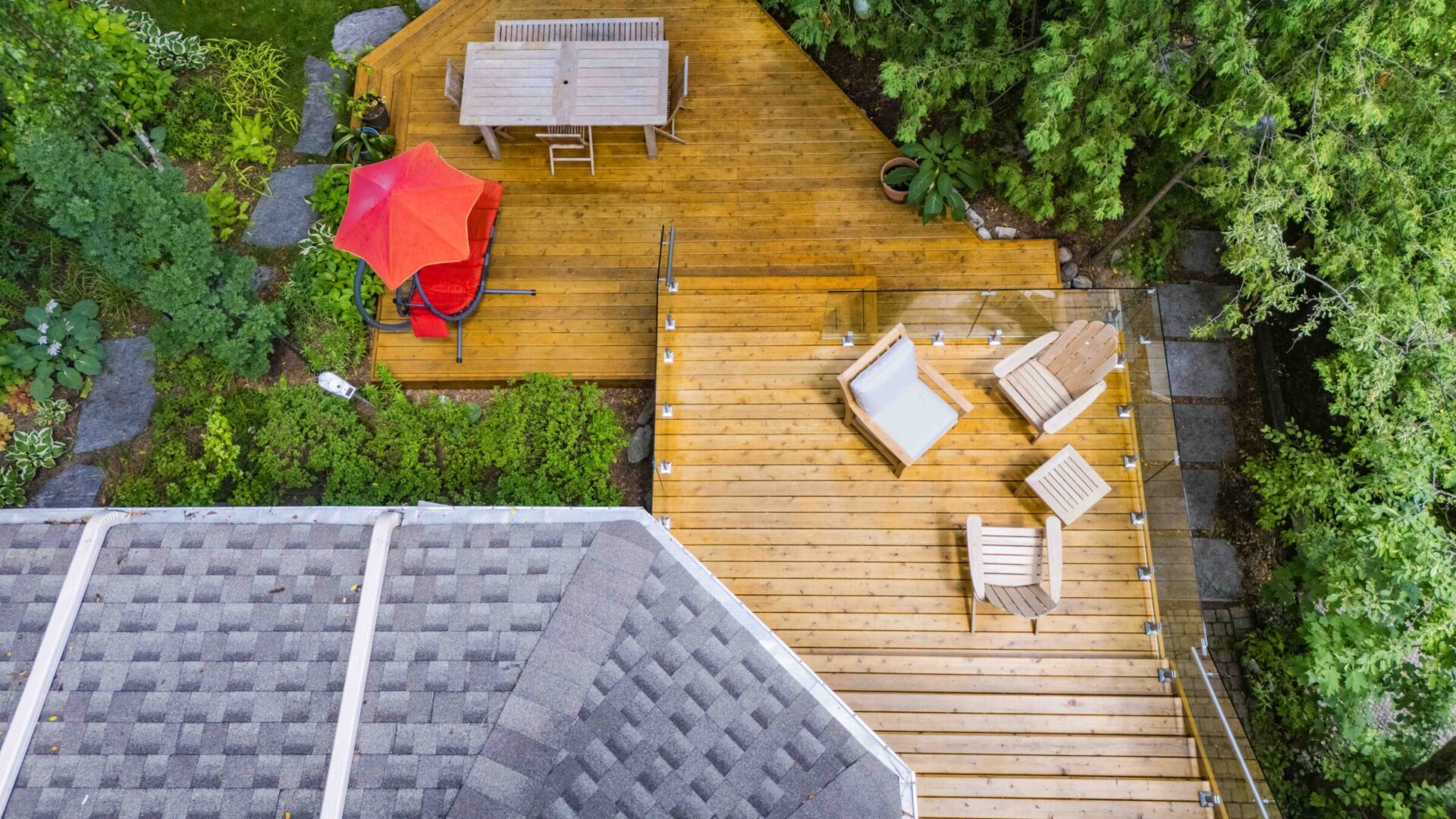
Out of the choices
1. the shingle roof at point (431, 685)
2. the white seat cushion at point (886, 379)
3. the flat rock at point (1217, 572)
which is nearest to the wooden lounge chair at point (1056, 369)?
the white seat cushion at point (886, 379)

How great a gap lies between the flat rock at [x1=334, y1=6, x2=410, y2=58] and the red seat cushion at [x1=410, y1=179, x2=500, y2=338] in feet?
10.3

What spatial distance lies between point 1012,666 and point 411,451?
616 centimetres

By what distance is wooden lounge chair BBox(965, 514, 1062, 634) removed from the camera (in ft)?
20.2

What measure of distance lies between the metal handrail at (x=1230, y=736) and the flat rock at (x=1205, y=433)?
2.67 m

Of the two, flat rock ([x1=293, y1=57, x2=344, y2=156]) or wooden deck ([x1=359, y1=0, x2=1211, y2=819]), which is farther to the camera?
flat rock ([x1=293, y1=57, x2=344, y2=156])

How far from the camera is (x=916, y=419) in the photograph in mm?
6812

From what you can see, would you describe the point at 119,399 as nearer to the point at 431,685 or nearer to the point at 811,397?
the point at 431,685

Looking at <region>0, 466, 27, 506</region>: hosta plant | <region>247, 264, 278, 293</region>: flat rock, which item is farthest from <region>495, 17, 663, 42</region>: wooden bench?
<region>0, 466, 27, 506</region>: hosta plant

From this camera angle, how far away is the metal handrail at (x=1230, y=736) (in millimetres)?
5449

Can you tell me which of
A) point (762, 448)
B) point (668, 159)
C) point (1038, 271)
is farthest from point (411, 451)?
point (1038, 271)

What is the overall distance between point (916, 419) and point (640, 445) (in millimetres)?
2859

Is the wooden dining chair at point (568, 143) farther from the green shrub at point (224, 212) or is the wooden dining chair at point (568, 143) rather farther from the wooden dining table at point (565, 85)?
the green shrub at point (224, 212)

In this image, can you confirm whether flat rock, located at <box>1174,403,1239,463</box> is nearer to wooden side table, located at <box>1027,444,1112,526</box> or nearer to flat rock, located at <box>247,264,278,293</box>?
wooden side table, located at <box>1027,444,1112,526</box>

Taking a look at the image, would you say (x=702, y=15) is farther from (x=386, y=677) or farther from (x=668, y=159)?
(x=386, y=677)
